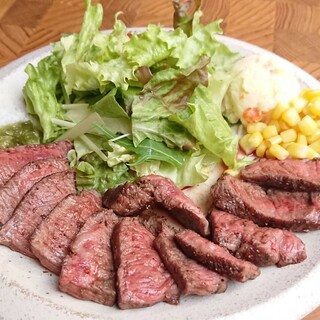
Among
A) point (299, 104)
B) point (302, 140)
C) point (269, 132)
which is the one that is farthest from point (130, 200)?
point (299, 104)

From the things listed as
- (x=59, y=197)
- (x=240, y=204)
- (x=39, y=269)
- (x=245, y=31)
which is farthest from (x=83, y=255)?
(x=245, y=31)

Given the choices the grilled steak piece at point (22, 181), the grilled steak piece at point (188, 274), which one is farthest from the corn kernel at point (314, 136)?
the grilled steak piece at point (22, 181)

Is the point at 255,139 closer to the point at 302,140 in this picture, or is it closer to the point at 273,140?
the point at 273,140

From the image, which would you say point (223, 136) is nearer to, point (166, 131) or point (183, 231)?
point (166, 131)

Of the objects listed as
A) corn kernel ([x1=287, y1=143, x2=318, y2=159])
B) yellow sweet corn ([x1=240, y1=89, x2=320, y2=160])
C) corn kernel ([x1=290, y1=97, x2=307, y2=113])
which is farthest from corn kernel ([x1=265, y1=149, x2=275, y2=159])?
corn kernel ([x1=290, y1=97, x2=307, y2=113])

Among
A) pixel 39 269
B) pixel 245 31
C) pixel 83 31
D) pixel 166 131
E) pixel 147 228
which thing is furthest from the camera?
pixel 245 31
